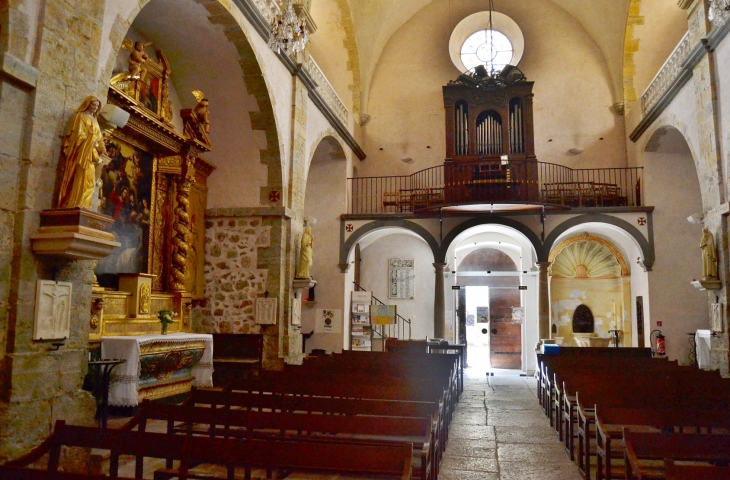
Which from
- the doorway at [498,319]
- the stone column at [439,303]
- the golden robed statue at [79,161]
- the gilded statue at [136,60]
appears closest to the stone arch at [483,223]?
the stone column at [439,303]

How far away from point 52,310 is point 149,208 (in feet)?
14.5

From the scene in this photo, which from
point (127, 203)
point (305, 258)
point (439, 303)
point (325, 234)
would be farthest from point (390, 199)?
point (127, 203)

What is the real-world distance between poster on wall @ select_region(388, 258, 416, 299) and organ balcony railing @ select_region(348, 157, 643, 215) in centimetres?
216

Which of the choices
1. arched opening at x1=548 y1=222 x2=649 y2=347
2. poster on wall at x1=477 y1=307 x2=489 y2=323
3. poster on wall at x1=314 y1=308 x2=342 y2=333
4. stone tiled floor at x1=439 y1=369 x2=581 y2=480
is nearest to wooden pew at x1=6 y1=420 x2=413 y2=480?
A: stone tiled floor at x1=439 y1=369 x2=581 y2=480

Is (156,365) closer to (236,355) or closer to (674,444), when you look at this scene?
(236,355)

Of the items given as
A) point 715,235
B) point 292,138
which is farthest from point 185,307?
Answer: point 715,235

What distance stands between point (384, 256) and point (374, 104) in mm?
4677

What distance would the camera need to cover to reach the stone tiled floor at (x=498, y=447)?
5398 mm

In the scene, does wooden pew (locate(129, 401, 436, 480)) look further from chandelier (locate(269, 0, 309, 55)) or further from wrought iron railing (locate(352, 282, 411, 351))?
wrought iron railing (locate(352, 282, 411, 351))

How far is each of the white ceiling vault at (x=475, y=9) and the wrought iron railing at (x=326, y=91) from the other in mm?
2243

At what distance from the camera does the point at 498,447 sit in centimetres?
662

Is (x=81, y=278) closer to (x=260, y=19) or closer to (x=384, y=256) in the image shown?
(x=260, y=19)

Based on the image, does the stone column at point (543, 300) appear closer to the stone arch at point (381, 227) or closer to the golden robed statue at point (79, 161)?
the stone arch at point (381, 227)

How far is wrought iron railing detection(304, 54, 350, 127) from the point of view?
40.6 feet
